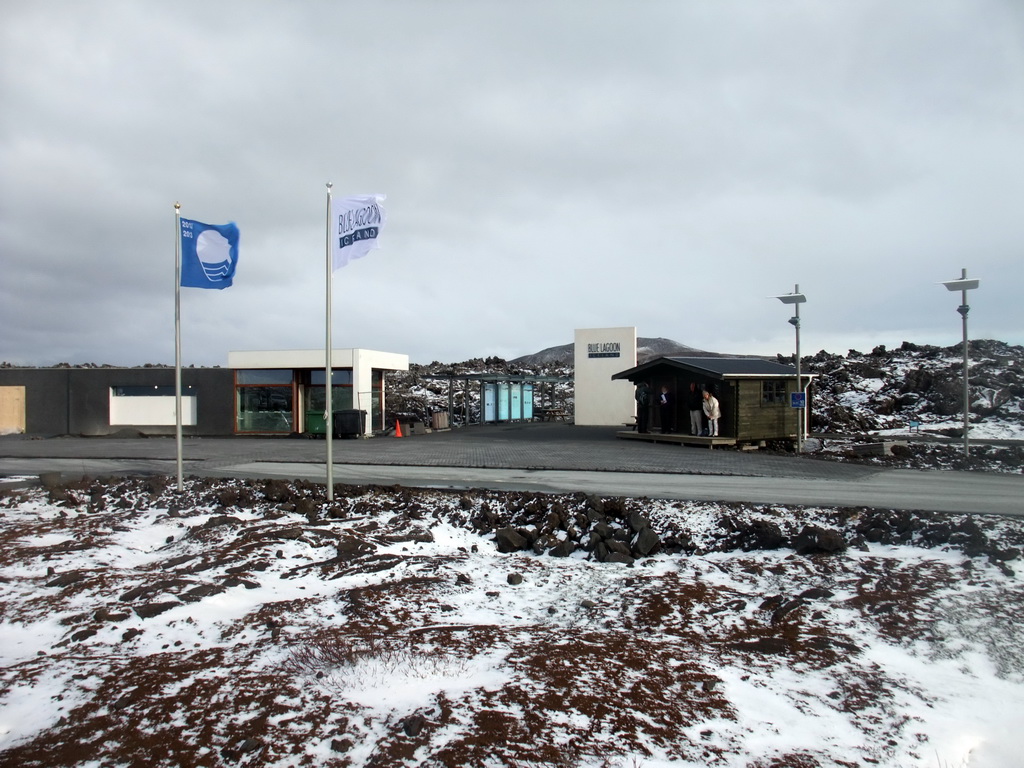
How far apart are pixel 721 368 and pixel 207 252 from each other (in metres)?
15.0

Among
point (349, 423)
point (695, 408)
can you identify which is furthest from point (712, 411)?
point (349, 423)

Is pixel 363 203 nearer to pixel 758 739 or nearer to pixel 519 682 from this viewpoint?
pixel 519 682

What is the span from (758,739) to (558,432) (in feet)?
73.6

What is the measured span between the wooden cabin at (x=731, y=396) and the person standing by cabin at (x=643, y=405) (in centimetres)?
14

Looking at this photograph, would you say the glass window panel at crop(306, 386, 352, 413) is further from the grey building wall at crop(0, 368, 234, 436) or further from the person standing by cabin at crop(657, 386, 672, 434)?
the person standing by cabin at crop(657, 386, 672, 434)

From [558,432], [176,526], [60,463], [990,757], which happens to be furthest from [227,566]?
[558,432]

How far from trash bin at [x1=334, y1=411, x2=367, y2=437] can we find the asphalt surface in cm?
236

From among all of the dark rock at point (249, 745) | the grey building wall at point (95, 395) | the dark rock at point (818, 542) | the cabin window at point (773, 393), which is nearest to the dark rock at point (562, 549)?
the dark rock at point (818, 542)

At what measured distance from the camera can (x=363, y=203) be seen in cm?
1105

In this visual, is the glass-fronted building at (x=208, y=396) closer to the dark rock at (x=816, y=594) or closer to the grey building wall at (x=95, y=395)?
the grey building wall at (x=95, y=395)

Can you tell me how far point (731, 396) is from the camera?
2073 centimetres

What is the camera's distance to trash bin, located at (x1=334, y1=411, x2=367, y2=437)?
25.7 m

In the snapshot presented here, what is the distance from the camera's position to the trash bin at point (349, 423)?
25.7 meters

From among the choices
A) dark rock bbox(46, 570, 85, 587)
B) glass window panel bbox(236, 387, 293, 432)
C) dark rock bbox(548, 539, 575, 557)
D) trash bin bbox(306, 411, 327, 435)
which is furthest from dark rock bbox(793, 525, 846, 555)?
glass window panel bbox(236, 387, 293, 432)
